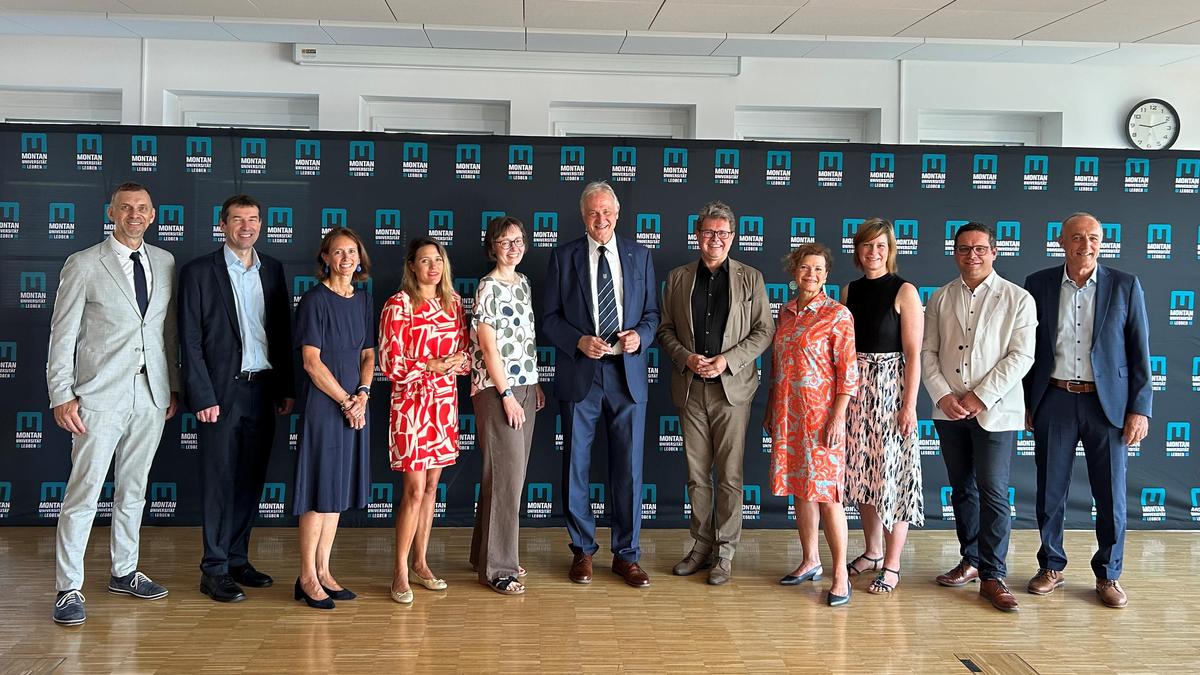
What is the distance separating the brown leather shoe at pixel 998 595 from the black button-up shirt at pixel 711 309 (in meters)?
1.65

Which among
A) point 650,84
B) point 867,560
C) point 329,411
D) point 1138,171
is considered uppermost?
point 650,84

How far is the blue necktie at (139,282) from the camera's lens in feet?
12.2

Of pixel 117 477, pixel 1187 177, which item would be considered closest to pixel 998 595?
pixel 1187 177

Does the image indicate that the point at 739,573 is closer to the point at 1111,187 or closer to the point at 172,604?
the point at 172,604

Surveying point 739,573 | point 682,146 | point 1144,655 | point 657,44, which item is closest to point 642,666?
point 739,573

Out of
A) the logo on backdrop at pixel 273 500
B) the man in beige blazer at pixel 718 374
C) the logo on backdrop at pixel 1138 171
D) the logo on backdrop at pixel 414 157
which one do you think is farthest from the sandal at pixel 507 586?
the logo on backdrop at pixel 1138 171

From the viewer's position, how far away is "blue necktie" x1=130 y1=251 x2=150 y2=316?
371 centimetres

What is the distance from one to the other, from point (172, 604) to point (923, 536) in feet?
13.3

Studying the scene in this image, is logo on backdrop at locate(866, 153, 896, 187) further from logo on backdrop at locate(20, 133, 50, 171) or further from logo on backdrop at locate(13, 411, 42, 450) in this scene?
logo on backdrop at locate(13, 411, 42, 450)

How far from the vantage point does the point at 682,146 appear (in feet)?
16.5

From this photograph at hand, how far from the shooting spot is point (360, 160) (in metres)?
4.96

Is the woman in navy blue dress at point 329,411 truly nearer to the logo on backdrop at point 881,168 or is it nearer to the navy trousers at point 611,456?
the navy trousers at point 611,456

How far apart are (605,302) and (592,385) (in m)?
0.41

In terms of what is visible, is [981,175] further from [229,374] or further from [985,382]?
[229,374]
